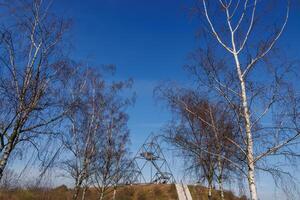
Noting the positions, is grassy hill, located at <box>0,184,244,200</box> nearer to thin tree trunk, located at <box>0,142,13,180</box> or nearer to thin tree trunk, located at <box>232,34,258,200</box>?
thin tree trunk, located at <box>0,142,13,180</box>

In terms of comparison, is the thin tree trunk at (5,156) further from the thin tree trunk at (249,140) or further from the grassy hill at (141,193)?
the grassy hill at (141,193)

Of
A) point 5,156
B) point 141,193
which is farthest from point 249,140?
point 141,193

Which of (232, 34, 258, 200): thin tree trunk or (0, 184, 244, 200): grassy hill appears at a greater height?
(0, 184, 244, 200): grassy hill

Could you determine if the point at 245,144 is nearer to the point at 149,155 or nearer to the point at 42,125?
the point at 42,125


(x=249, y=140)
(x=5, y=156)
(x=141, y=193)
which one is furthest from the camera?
(x=141, y=193)

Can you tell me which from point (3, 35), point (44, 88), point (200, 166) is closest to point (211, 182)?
point (200, 166)

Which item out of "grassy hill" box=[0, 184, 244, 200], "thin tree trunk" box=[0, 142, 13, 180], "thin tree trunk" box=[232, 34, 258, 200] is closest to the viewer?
"thin tree trunk" box=[232, 34, 258, 200]

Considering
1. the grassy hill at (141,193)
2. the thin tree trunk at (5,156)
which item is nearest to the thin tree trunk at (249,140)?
the thin tree trunk at (5,156)

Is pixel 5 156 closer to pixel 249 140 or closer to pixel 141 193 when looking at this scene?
pixel 249 140

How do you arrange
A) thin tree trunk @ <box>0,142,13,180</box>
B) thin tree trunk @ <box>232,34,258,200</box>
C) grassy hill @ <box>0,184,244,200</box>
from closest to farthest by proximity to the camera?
thin tree trunk @ <box>232,34,258,200</box>, thin tree trunk @ <box>0,142,13,180</box>, grassy hill @ <box>0,184,244,200</box>

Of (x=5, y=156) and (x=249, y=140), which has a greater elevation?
(x=249, y=140)

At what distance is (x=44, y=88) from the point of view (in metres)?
12.3

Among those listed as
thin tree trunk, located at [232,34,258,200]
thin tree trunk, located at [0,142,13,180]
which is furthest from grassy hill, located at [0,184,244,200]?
thin tree trunk, located at [232,34,258,200]

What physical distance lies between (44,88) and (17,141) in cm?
198
